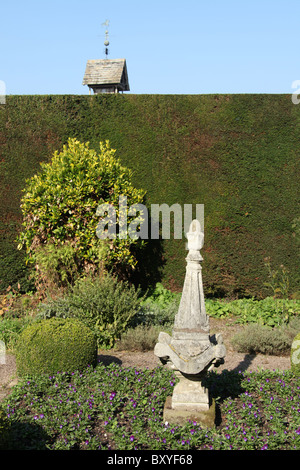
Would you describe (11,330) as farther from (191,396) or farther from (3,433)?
(191,396)

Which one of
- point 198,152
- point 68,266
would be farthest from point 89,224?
point 198,152

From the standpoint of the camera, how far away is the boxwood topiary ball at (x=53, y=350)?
4.83 metres

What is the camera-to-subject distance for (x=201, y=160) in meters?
8.58

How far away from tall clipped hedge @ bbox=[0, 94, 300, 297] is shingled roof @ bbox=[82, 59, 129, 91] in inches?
441

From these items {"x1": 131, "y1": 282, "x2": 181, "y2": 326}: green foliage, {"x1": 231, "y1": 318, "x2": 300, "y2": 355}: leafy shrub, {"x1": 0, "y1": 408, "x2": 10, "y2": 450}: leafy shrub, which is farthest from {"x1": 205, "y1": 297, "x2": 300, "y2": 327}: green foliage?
{"x1": 0, "y1": 408, "x2": 10, "y2": 450}: leafy shrub

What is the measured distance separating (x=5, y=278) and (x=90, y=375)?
443cm

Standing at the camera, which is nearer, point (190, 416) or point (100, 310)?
point (190, 416)

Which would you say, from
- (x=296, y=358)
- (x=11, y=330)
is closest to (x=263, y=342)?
(x=296, y=358)

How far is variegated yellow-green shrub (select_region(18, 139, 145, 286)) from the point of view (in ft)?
24.1

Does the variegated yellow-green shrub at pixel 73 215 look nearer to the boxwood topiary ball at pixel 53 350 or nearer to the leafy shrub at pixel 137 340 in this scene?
the leafy shrub at pixel 137 340

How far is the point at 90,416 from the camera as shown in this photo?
154 inches

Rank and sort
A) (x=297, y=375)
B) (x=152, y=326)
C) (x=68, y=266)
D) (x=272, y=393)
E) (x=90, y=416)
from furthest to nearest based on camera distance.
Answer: (x=68, y=266)
(x=152, y=326)
(x=297, y=375)
(x=272, y=393)
(x=90, y=416)

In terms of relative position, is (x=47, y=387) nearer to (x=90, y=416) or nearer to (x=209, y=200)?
(x=90, y=416)

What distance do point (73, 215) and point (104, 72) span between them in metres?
13.7
